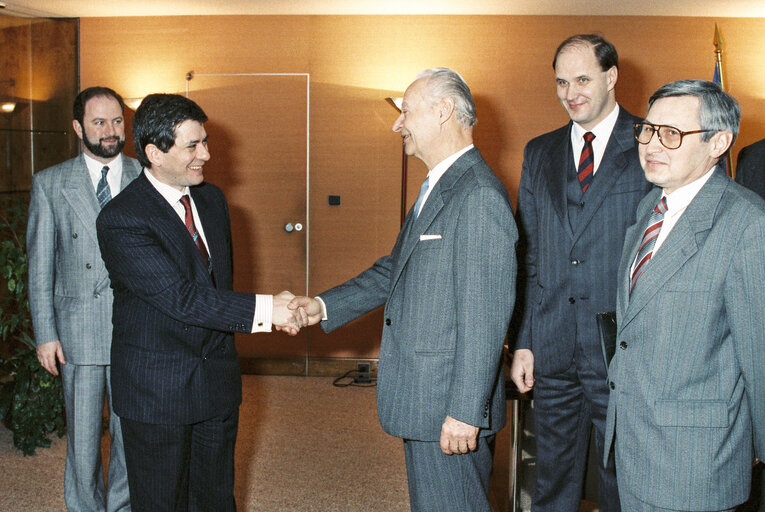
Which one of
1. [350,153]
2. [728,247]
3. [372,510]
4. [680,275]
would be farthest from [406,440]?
[350,153]

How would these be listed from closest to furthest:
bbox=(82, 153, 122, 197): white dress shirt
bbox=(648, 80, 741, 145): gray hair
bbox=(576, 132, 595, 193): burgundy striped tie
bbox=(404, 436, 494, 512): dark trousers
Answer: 1. bbox=(648, 80, 741, 145): gray hair
2. bbox=(404, 436, 494, 512): dark trousers
3. bbox=(576, 132, 595, 193): burgundy striped tie
4. bbox=(82, 153, 122, 197): white dress shirt

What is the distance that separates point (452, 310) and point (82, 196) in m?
1.79

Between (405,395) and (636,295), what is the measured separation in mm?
671

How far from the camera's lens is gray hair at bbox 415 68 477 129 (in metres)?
1.93

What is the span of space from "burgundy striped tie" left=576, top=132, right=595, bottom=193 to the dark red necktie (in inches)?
50.3

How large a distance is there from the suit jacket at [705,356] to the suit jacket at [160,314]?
1.22m

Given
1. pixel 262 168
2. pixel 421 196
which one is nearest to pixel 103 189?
pixel 421 196

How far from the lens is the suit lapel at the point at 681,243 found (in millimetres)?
1620

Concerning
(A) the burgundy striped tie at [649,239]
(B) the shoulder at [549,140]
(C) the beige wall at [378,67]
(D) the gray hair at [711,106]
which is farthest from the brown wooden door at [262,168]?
(D) the gray hair at [711,106]

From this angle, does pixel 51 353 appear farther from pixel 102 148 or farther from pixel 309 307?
pixel 309 307

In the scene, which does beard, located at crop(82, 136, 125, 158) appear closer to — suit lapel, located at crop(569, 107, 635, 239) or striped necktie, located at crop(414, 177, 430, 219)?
striped necktie, located at crop(414, 177, 430, 219)

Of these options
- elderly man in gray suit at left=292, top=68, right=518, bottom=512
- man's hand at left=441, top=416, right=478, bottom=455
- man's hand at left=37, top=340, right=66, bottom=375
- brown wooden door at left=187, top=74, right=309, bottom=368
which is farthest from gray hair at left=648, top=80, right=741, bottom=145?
brown wooden door at left=187, top=74, right=309, bottom=368

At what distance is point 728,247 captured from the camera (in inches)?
62.0

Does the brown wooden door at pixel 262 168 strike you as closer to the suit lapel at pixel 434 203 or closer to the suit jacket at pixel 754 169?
the suit jacket at pixel 754 169
